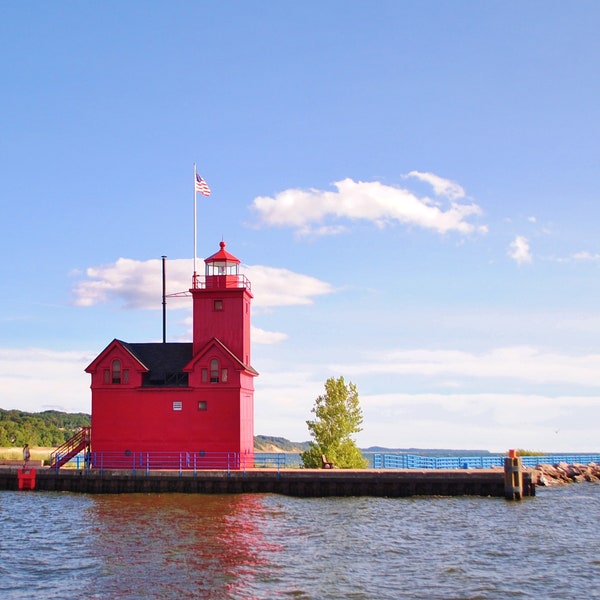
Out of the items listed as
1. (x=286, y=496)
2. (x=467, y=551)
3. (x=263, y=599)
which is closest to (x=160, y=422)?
(x=286, y=496)

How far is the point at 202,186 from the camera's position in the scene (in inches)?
2048

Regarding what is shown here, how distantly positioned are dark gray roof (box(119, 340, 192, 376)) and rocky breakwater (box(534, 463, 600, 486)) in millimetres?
25990

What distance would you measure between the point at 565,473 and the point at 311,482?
987 inches

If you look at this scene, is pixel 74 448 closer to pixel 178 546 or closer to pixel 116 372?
pixel 116 372

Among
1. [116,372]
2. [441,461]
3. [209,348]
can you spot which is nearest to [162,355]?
[116,372]

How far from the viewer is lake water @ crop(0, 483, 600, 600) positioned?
77.0ft

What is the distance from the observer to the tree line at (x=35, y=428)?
11725cm

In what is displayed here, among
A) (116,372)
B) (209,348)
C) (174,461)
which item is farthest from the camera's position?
(116,372)

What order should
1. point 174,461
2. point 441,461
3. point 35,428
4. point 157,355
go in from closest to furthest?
point 174,461 < point 157,355 < point 441,461 < point 35,428

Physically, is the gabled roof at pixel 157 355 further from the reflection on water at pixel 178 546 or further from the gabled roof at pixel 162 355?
the reflection on water at pixel 178 546

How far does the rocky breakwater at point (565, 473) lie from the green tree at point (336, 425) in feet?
47.1

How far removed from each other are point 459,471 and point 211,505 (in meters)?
14.6

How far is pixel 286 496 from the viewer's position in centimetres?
4512

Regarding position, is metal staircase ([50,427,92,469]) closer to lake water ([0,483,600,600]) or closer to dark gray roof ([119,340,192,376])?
dark gray roof ([119,340,192,376])
